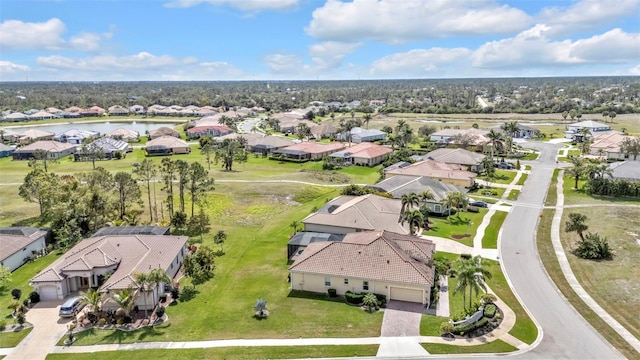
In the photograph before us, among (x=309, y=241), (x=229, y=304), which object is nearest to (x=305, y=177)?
(x=309, y=241)

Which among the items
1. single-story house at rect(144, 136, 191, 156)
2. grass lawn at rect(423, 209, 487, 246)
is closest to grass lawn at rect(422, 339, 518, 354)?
grass lawn at rect(423, 209, 487, 246)

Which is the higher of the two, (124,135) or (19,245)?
(124,135)

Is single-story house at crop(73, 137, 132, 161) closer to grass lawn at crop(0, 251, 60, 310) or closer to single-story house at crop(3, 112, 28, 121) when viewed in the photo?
grass lawn at crop(0, 251, 60, 310)

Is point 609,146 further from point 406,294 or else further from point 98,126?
point 98,126

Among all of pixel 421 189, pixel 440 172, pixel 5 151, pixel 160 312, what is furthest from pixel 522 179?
pixel 5 151

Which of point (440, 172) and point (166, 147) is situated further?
point (166, 147)

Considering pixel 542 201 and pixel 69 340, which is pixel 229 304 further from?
pixel 542 201
